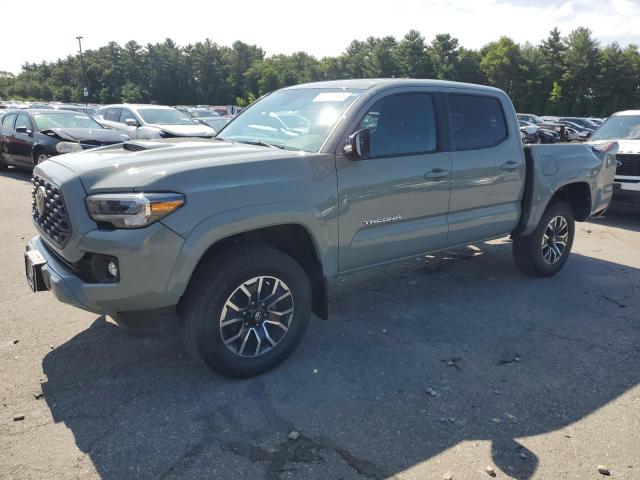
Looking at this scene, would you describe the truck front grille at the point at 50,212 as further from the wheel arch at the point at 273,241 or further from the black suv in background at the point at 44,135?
the black suv in background at the point at 44,135

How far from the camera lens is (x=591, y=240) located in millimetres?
7730

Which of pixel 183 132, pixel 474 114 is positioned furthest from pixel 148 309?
pixel 183 132

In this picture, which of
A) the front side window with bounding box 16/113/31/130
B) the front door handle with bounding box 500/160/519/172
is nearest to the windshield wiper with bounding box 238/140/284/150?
the front door handle with bounding box 500/160/519/172

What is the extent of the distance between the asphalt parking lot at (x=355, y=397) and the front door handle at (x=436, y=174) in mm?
1244

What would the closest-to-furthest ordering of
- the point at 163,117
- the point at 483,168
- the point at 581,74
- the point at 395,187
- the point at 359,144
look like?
the point at 359,144 → the point at 395,187 → the point at 483,168 → the point at 163,117 → the point at 581,74

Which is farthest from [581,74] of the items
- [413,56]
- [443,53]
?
[413,56]

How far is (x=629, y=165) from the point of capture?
8742mm

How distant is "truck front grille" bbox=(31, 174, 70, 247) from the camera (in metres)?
3.12

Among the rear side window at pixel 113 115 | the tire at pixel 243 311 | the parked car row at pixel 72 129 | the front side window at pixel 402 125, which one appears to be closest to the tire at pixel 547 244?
the front side window at pixel 402 125

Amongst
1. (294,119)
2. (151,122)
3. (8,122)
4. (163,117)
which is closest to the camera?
(294,119)

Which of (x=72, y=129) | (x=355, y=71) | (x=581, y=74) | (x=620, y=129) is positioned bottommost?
(x=620, y=129)

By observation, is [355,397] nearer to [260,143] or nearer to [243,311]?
[243,311]

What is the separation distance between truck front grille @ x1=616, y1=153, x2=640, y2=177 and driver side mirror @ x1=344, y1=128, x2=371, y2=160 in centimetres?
702

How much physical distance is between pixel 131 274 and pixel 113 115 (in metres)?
12.4
